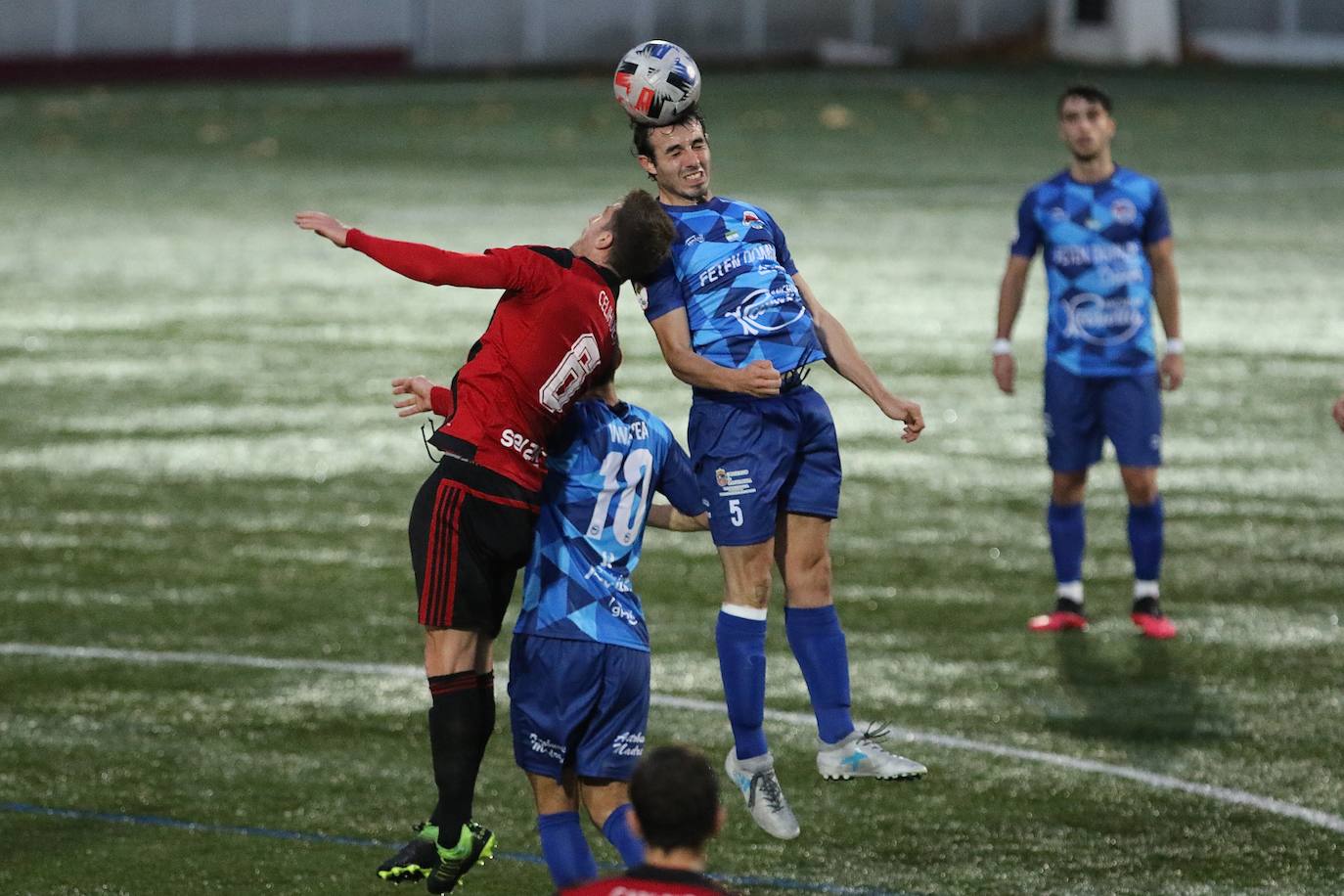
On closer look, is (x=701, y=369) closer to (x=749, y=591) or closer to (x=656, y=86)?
(x=749, y=591)

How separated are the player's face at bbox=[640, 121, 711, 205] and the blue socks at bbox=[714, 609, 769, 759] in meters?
1.39

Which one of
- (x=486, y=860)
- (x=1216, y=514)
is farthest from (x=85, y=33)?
(x=486, y=860)

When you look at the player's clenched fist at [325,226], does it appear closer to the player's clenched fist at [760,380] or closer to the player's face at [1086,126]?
the player's clenched fist at [760,380]

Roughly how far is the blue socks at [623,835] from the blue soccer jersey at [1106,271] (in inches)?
192

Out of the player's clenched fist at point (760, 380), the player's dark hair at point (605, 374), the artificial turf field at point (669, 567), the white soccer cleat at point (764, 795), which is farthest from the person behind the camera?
the artificial turf field at point (669, 567)

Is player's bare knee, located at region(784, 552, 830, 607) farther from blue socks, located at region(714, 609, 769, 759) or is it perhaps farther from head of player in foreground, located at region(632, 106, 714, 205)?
head of player in foreground, located at region(632, 106, 714, 205)

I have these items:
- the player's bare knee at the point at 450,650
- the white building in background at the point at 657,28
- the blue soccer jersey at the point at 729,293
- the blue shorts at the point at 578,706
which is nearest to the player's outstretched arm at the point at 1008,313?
the blue soccer jersey at the point at 729,293

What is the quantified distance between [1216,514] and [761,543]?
6544 mm

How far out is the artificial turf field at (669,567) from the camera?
27.8ft

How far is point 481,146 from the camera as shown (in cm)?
3359

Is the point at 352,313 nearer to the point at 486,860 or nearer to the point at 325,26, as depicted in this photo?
the point at 486,860

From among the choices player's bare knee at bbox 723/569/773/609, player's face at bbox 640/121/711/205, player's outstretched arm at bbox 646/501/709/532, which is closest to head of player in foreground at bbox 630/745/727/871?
player's outstretched arm at bbox 646/501/709/532

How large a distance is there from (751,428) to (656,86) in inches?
45.3

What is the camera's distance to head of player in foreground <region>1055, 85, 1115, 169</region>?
10812mm
